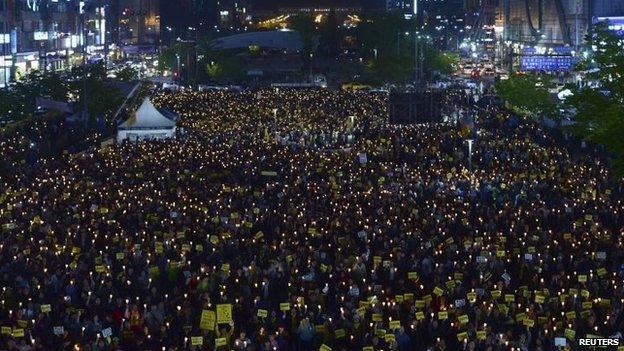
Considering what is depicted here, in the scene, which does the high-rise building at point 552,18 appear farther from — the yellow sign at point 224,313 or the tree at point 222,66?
the yellow sign at point 224,313

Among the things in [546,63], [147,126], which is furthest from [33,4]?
[147,126]

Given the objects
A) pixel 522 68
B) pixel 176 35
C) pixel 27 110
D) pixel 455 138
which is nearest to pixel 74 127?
pixel 27 110

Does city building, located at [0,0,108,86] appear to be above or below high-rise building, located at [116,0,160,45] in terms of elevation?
below

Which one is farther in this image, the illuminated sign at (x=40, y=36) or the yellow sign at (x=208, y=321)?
the illuminated sign at (x=40, y=36)

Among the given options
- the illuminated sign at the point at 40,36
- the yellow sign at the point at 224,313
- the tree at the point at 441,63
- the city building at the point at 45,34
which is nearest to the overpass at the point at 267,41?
the city building at the point at 45,34

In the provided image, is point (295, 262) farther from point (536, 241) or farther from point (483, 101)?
point (483, 101)

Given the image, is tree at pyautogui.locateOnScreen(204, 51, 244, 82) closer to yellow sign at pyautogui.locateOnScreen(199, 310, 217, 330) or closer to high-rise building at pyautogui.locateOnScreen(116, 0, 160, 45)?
high-rise building at pyautogui.locateOnScreen(116, 0, 160, 45)

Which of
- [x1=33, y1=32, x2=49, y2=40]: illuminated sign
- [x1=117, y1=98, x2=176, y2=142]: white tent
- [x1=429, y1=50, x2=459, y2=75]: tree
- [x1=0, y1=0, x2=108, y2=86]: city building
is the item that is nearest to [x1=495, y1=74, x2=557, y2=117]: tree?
[x1=117, y1=98, x2=176, y2=142]: white tent

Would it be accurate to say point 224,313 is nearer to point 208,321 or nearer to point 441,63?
point 208,321
